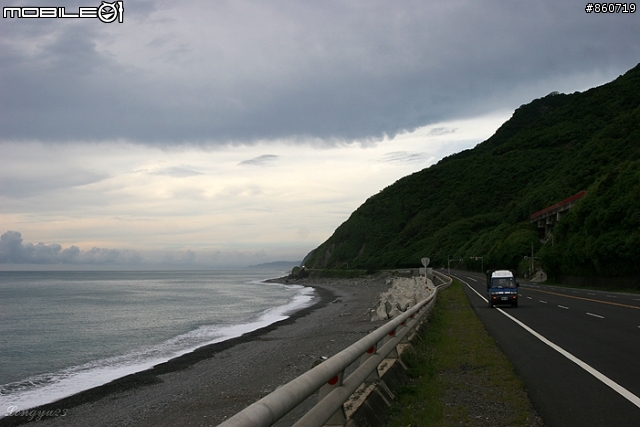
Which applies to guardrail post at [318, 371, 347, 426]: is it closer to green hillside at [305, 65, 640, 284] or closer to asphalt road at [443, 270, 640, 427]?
asphalt road at [443, 270, 640, 427]

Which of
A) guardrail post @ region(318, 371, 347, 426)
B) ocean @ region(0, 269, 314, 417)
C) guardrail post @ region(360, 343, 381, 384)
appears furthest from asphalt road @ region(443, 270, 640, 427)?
ocean @ region(0, 269, 314, 417)

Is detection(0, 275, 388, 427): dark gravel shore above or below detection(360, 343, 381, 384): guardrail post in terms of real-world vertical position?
below

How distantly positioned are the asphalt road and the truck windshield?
805 centimetres

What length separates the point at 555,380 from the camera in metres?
9.36

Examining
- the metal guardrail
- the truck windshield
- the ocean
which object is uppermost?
the metal guardrail

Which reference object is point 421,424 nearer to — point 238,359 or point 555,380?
Result: point 555,380

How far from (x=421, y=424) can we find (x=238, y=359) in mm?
15333

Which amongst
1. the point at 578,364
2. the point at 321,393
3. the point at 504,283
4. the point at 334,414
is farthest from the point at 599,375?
the point at 504,283

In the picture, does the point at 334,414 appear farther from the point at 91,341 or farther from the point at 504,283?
the point at 91,341

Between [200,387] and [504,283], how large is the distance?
1857 cm

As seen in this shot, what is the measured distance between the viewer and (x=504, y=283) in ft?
96.4

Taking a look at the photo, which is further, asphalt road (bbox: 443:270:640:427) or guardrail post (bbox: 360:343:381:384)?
guardrail post (bbox: 360:343:381:384)

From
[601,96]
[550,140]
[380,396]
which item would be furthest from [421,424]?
[601,96]

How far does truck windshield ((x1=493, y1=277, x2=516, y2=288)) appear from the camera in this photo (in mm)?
29188
